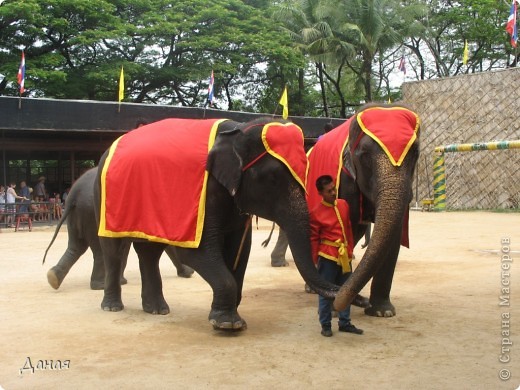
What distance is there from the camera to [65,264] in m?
7.24

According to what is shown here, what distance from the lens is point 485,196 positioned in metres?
21.4

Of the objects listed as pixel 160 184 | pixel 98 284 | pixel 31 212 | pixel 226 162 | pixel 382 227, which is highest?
pixel 226 162

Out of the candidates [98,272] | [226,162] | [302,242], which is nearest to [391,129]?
[302,242]

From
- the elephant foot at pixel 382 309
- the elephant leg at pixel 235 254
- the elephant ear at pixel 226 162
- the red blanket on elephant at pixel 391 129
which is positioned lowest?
the elephant foot at pixel 382 309

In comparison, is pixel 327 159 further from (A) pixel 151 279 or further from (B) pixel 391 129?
(A) pixel 151 279

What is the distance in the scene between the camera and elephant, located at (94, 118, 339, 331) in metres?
4.77

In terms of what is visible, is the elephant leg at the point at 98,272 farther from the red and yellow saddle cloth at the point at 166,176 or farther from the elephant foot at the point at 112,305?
the red and yellow saddle cloth at the point at 166,176

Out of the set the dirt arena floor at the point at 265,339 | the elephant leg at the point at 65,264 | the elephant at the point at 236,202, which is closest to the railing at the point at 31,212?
the dirt arena floor at the point at 265,339

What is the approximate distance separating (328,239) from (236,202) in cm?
84

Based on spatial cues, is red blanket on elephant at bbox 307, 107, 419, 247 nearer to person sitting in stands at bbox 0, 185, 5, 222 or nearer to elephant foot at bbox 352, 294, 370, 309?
elephant foot at bbox 352, 294, 370, 309

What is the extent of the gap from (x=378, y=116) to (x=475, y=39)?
3125 cm

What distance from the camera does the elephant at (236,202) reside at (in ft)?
15.7

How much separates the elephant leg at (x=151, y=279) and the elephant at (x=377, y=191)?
78.0 inches

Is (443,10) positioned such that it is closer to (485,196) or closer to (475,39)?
(475,39)
